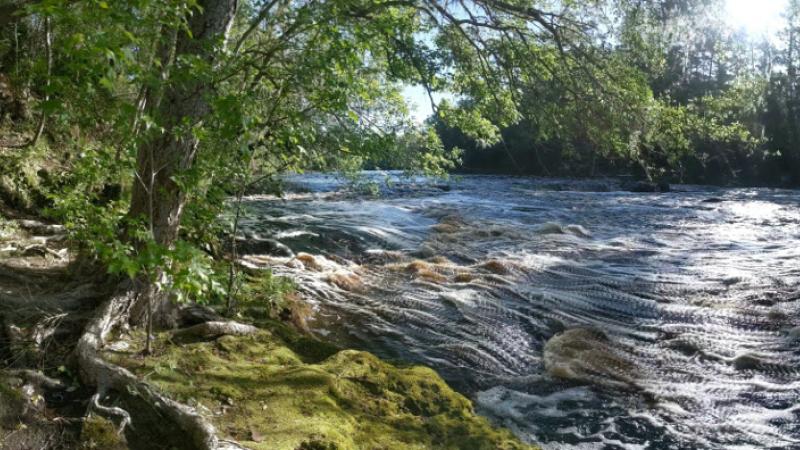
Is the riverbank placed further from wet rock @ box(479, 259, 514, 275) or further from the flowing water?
wet rock @ box(479, 259, 514, 275)

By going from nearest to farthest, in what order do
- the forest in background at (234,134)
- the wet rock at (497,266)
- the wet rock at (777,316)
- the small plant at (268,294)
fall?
1. the forest in background at (234,134)
2. the small plant at (268,294)
3. the wet rock at (777,316)
4. the wet rock at (497,266)

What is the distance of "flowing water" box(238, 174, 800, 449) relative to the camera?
5520 millimetres

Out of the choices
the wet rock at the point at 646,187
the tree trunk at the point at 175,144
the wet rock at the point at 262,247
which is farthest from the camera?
the wet rock at the point at 646,187

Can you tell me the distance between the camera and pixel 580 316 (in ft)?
27.6

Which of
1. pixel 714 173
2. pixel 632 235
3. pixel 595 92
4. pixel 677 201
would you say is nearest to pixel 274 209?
pixel 632 235

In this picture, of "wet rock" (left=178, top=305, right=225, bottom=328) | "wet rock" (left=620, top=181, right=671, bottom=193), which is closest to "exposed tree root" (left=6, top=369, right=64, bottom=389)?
"wet rock" (left=178, top=305, right=225, bottom=328)

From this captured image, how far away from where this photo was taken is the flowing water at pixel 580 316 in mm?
5520

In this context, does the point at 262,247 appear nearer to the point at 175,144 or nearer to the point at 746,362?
the point at 175,144

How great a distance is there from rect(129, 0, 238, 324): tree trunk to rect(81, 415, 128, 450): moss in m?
1.51

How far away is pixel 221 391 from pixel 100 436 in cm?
92

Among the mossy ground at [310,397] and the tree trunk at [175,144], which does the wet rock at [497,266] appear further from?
the tree trunk at [175,144]

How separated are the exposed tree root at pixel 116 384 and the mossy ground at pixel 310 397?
0.63 feet

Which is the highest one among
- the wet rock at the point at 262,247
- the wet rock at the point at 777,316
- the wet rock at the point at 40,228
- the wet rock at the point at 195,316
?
the wet rock at the point at 40,228

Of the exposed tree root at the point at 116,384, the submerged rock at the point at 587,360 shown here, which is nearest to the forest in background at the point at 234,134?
the exposed tree root at the point at 116,384
